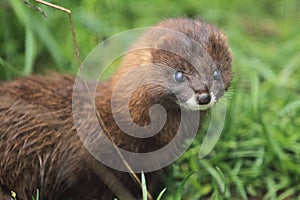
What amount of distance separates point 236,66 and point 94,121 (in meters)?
1.86

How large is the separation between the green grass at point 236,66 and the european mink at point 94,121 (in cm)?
43

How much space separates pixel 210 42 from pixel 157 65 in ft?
1.15

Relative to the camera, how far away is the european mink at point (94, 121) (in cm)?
461

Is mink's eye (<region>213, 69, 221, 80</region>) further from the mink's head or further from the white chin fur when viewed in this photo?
the white chin fur

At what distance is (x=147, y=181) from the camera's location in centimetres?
500

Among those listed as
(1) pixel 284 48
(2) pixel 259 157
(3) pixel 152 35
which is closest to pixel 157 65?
(3) pixel 152 35

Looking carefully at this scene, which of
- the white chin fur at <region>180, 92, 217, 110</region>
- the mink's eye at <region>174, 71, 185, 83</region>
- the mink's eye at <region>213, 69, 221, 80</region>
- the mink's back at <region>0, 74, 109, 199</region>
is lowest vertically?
the mink's back at <region>0, 74, 109, 199</region>

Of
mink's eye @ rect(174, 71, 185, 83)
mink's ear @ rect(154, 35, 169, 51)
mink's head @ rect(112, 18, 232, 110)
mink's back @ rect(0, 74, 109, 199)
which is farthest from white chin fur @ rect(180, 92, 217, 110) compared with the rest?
mink's back @ rect(0, 74, 109, 199)

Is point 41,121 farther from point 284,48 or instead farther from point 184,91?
point 284,48

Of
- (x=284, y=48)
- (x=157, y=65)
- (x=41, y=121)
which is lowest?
(x=41, y=121)

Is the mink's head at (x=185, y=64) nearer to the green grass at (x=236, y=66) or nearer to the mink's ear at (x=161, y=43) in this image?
the mink's ear at (x=161, y=43)

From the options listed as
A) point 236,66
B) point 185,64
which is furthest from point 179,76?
point 236,66

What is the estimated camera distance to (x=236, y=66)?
6363mm

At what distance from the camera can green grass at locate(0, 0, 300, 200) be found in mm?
5316
